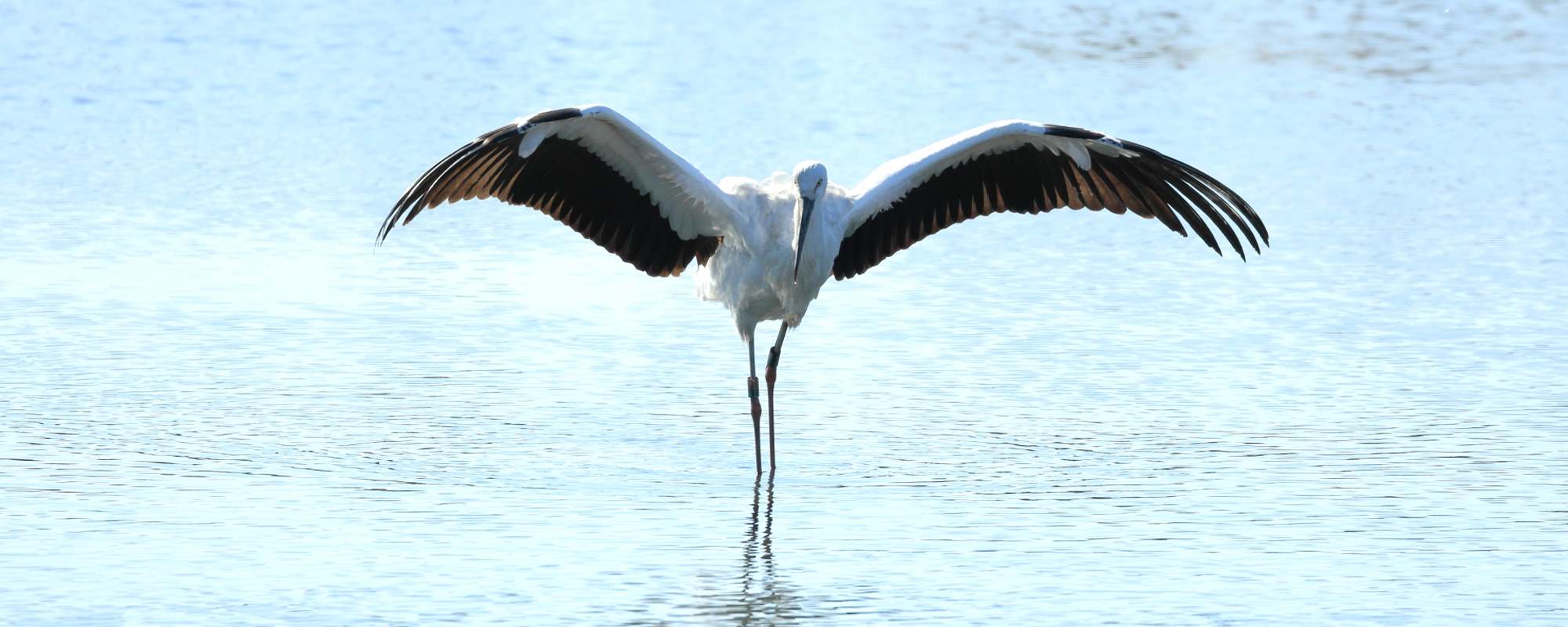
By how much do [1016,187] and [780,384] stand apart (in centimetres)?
126

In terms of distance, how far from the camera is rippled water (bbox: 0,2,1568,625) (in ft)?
22.5

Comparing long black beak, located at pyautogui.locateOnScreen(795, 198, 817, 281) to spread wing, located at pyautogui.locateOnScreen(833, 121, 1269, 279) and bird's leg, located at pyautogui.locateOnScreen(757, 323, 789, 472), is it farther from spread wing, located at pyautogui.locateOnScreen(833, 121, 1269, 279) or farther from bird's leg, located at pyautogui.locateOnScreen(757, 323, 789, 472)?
bird's leg, located at pyautogui.locateOnScreen(757, 323, 789, 472)

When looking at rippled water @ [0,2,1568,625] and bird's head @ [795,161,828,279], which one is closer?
rippled water @ [0,2,1568,625]

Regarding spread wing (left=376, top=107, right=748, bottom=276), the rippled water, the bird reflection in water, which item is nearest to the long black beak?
spread wing (left=376, top=107, right=748, bottom=276)

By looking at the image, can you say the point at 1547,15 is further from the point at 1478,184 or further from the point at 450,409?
the point at 450,409

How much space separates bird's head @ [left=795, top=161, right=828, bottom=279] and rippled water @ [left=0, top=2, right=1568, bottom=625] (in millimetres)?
743

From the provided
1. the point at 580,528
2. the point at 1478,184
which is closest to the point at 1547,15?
the point at 1478,184

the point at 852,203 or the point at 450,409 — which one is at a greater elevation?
the point at 852,203

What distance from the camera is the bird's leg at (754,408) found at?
8.52m

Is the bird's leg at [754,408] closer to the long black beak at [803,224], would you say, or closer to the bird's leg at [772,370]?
the bird's leg at [772,370]

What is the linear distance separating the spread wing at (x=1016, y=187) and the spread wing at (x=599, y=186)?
1.93 ft

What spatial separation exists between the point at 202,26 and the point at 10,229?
9.75 metres

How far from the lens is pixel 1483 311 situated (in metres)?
11.1

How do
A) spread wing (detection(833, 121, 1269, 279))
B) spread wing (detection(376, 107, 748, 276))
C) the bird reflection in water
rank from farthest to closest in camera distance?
1. spread wing (detection(833, 121, 1269, 279))
2. spread wing (detection(376, 107, 748, 276))
3. the bird reflection in water
